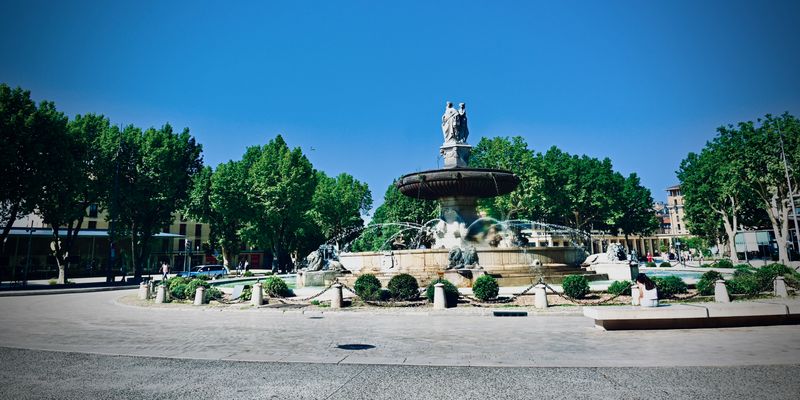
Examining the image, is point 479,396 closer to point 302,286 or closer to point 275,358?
point 275,358

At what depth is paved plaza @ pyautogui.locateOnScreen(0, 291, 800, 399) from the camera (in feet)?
18.0

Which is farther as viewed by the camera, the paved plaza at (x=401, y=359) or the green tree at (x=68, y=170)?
the green tree at (x=68, y=170)

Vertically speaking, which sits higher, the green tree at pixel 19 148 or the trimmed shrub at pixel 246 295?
the green tree at pixel 19 148

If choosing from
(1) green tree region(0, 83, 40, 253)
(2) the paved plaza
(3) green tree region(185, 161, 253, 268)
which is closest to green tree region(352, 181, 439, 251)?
(3) green tree region(185, 161, 253, 268)

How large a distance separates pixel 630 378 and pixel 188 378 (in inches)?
237

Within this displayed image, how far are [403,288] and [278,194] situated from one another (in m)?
31.2

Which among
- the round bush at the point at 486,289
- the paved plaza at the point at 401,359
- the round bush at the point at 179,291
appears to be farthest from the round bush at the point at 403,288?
the round bush at the point at 179,291

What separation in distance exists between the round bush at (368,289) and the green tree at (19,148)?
25.8 meters

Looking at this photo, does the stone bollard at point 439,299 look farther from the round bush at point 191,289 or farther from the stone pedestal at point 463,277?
the round bush at point 191,289

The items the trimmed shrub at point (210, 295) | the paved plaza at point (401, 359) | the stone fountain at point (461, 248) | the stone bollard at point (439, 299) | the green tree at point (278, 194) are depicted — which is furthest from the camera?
the green tree at point (278, 194)

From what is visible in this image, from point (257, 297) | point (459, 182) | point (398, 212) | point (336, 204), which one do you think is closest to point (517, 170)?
point (398, 212)

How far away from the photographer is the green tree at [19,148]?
27219 millimetres

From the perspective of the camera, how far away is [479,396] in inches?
201

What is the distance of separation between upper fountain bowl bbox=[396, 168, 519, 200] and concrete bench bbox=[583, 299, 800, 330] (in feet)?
44.4
